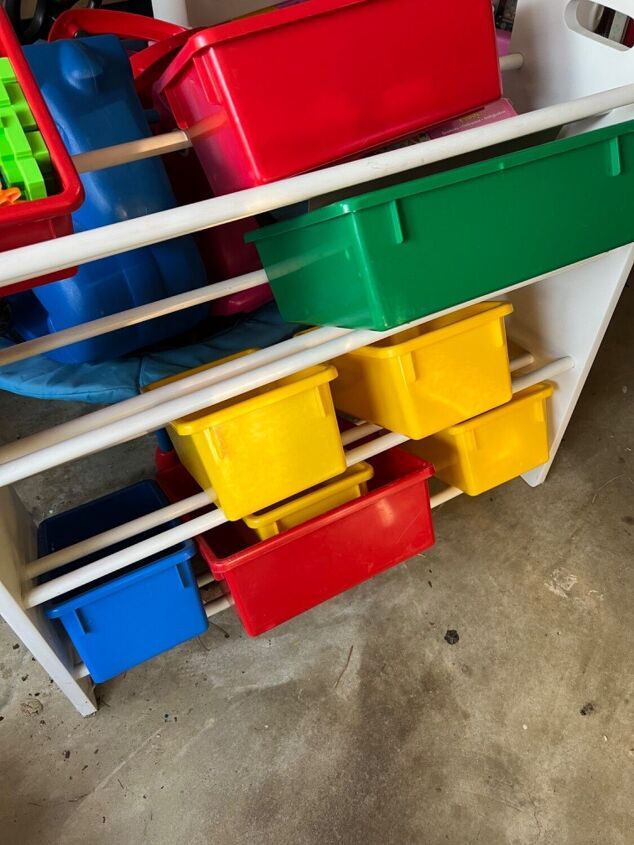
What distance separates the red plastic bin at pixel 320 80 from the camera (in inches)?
35.8

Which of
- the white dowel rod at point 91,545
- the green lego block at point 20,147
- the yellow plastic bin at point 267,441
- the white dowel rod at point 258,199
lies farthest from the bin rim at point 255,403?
the green lego block at point 20,147

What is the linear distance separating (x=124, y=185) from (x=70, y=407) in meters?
1.44

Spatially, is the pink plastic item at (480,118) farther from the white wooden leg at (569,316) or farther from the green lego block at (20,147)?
the green lego block at (20,147)

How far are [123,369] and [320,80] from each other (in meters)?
0.64

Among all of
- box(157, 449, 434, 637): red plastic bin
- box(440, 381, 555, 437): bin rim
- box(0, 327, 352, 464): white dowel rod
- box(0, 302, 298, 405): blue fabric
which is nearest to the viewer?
box(0, 327, 352, 464): white dowel rod

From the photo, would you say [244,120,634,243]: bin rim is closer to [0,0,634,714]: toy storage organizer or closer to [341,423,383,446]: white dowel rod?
[0,0,634,714]: toy storage organizer

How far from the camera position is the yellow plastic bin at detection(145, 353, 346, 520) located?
113 cm

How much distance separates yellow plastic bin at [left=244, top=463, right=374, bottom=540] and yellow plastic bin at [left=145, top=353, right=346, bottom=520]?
0.08 m

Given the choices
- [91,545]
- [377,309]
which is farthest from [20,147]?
[91,545]

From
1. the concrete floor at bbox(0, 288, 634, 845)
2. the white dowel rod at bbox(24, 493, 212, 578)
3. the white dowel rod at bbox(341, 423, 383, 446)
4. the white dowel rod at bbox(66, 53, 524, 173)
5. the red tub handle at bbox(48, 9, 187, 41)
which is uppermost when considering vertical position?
the red tub handle at bbox(48, 9, 187, 41)

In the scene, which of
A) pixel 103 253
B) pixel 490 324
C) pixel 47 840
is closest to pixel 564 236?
pixel 490 324

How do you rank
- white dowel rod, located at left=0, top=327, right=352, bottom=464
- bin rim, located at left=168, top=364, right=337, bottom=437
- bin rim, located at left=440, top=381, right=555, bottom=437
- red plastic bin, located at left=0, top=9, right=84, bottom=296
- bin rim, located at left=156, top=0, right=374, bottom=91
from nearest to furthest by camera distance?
red plastic bin, located at left=0, top=9, right=84, bottom=296 → bin rim, located at left=156, top=0, right=374, bottom=91 → white dowel rod, located at left=0, top=327, right=352, bottom=464 → bin rim, located at left=168, top=364, right=337, bottom=437 → bin rim, located at left=440, top=381, right=555, bottom=437

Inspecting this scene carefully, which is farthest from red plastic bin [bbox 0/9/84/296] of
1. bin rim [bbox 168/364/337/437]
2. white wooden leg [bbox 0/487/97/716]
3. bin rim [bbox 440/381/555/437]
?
bin rim [bbox 440/381/555/437]

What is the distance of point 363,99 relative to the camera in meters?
0.99
